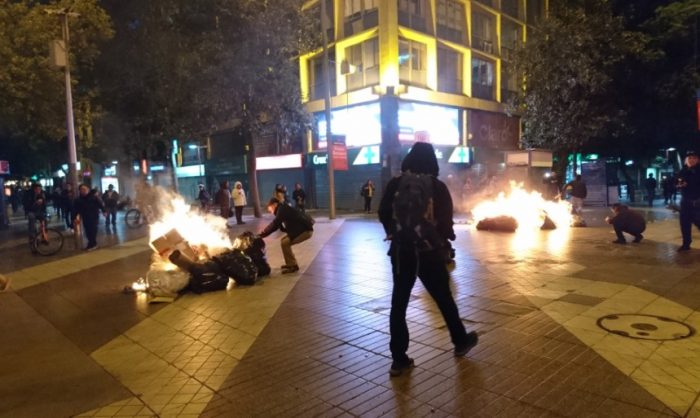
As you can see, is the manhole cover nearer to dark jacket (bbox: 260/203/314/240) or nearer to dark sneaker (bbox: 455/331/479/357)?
dark sneaker (bbox: 455/331/479/357)

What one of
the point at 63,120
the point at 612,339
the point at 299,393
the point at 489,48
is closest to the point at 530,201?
the point at 612,339

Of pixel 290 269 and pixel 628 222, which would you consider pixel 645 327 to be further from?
pixel 628 222

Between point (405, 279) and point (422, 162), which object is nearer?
point (405, 279)

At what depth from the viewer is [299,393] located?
4.03 meters

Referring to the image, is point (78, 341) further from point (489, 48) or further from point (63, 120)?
point (489, 48)

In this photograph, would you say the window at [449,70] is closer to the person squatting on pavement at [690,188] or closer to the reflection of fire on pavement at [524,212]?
the reflection of fire on pavement at [524,212]

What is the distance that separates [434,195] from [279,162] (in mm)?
27331

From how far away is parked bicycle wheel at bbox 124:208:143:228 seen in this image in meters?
20.3

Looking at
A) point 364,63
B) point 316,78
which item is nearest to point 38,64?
point 364,63

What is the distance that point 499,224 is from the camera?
13953 millimetres

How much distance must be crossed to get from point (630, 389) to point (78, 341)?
18.0ft

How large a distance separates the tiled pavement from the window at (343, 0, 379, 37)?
19405 millimetres

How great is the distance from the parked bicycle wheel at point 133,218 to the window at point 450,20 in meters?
17.6

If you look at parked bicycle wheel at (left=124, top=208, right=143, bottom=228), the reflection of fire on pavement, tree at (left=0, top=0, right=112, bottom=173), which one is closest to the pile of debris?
the reflection of fire on pavement
